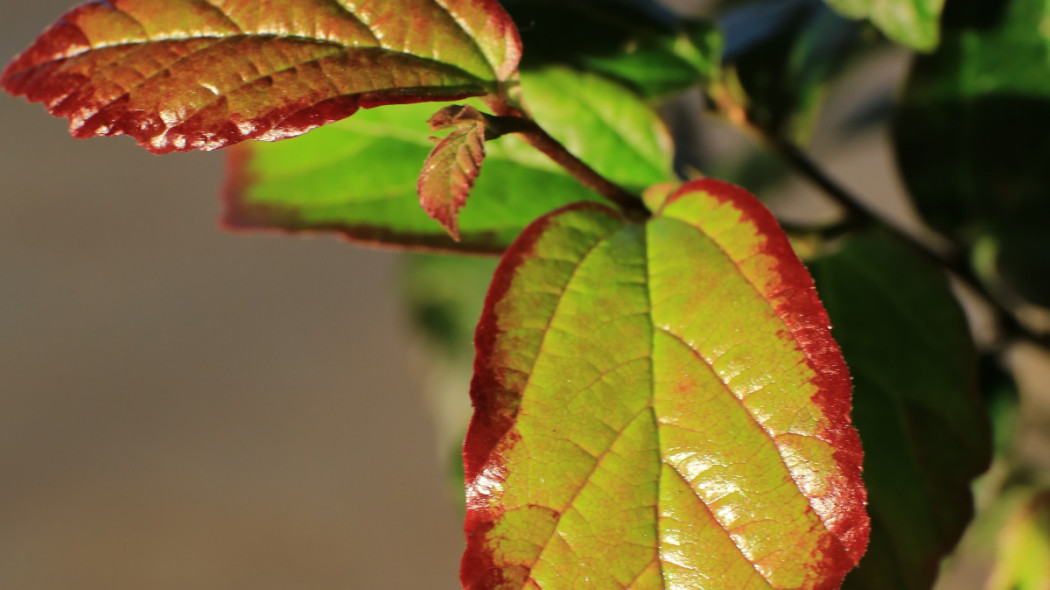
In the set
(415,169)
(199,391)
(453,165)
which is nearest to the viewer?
(453,165)

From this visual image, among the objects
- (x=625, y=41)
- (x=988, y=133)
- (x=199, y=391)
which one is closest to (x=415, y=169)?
(x=625, y=41)

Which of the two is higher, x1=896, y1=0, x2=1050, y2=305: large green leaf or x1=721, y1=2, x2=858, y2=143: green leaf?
x1=721, y1=2, x2=858, y2=143: green leaf

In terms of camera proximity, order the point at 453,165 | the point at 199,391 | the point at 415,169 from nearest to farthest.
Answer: the point at 453,165 → the point at 415,169 → the point at 199,391

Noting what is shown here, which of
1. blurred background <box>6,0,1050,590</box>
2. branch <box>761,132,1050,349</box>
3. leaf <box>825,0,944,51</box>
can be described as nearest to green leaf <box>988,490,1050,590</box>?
branch <box>761,132,1050,349</box>

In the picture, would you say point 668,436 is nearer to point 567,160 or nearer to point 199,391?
point 567,160

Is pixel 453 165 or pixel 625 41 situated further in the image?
pixel 625 41

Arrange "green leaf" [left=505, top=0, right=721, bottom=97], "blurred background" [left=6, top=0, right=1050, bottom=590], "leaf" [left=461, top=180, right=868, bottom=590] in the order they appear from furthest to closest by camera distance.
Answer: "blurred background" [left=6, top=0, right=1050, bottom=590] → "green leaf" [left=505, top=0, right=721, bottom=97] → "leaf" [left=461, top=180, right=868, bottom=590]

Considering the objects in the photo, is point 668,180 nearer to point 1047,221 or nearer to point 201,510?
point 1047,221

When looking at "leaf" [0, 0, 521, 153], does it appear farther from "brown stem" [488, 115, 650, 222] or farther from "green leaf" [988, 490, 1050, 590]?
"green leaf" [988, 490, 1050, 590]
